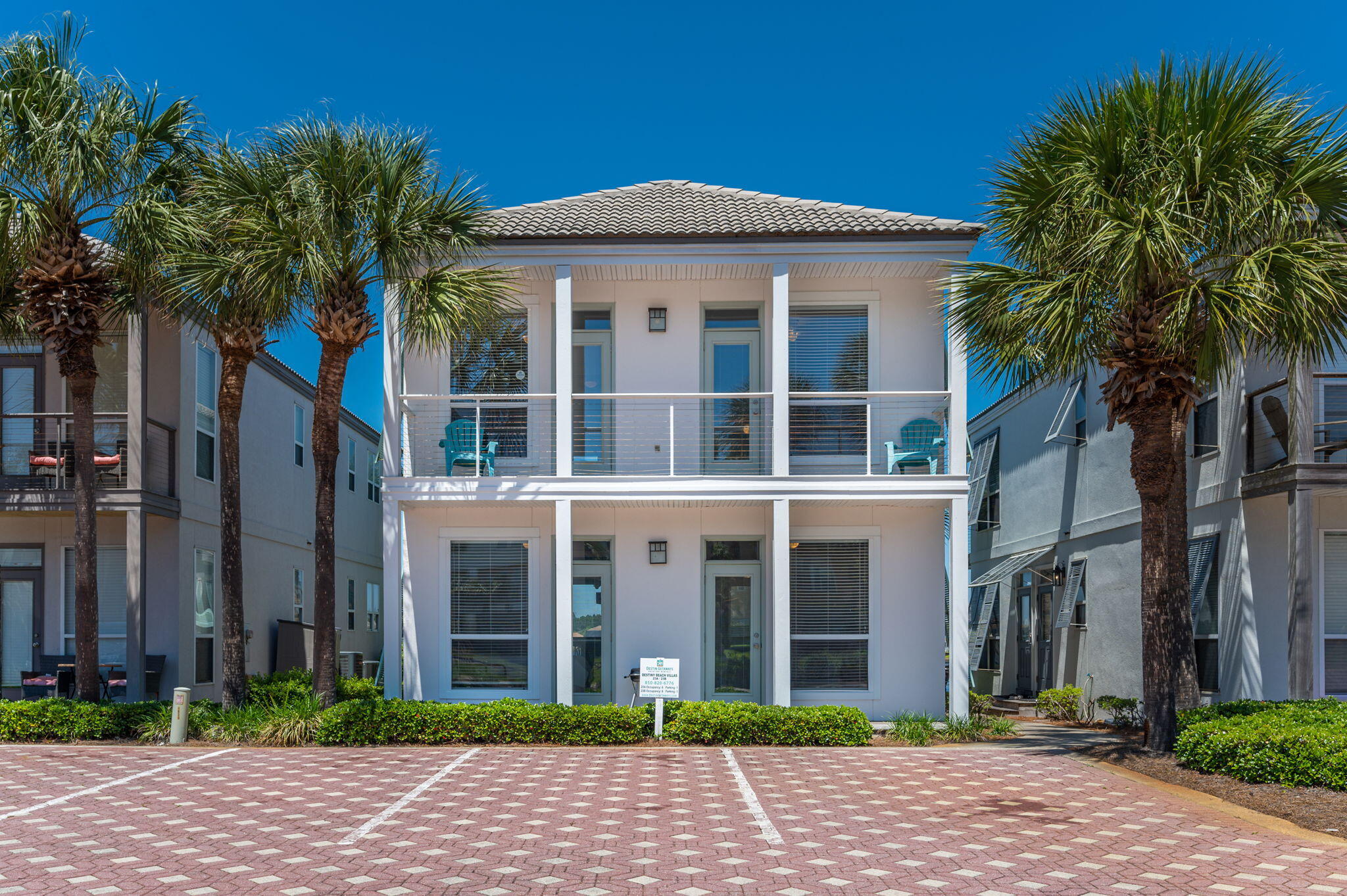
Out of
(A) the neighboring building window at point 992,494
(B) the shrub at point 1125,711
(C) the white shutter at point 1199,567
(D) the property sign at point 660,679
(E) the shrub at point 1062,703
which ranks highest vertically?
(A) the neighboring building window at point 992,494

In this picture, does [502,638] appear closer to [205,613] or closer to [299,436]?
[205,613]

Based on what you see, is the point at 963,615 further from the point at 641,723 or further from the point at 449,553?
the point at 449,553

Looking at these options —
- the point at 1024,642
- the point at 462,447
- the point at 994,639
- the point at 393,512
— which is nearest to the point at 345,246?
the point at 462,447

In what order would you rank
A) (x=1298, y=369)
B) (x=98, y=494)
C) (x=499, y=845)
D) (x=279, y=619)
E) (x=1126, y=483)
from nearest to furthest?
(x=499, y=845) → (x=1298, y=369) → (x=98, y=494) → (x=1126, y=483) → (x=279, y=619)

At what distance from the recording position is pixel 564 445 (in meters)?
14.9

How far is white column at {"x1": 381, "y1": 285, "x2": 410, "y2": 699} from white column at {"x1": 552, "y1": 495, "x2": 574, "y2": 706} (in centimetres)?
220

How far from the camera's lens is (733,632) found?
1593 centimetres

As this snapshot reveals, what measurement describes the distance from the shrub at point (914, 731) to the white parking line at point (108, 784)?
7.88 meters

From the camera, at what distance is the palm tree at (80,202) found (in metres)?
13.2

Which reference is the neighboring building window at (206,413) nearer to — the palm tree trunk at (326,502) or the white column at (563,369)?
the palm tree trunk at (326,502)

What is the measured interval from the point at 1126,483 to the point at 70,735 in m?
15.2

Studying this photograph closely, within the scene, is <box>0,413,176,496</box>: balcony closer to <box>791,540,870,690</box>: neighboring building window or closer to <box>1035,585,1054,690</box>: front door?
<box>791,540,870,690</box>: neighboring building window

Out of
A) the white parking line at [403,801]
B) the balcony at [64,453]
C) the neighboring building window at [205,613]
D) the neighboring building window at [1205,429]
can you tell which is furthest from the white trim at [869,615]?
the balcony at [64,453]

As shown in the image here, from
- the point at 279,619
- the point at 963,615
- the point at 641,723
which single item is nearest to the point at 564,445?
the point at 641,723
